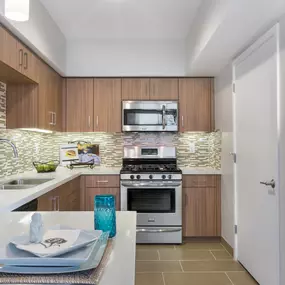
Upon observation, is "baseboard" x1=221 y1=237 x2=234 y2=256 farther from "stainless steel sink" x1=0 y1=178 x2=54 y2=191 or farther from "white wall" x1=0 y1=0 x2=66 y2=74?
"white wall" x1=0 y1=0 x2=66 y2=74

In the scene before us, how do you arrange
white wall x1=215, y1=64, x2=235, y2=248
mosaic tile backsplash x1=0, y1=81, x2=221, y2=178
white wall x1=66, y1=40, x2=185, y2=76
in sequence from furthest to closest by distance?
mosaic tile backsplash x1=0, y1=81, x2=221, y2=178 < white wall x1=66, y1=40, x2=185, y2=76 < white wall x1=215, y1=64, x2=235, y2=248

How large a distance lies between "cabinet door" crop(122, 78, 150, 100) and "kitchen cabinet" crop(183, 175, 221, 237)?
49.0 inches

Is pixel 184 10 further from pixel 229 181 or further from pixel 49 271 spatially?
pixel 49 271

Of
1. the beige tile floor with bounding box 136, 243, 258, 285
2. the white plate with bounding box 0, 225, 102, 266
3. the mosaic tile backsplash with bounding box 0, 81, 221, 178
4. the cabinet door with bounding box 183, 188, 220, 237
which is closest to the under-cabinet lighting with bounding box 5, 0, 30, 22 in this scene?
the white plate with bounding box 0, 225, 102, 266

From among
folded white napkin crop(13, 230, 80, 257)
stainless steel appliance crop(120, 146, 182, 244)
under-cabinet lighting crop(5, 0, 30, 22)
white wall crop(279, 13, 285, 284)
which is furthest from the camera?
stainless steel appliance crop(120, 146, 182, 244)

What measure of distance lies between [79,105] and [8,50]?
1854 mm

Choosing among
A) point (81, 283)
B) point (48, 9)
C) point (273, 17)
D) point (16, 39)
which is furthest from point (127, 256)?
point (48, 9)

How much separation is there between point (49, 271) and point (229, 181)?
3.01 meters

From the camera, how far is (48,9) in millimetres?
3248

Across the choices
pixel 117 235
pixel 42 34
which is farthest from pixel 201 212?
pixel 117 235

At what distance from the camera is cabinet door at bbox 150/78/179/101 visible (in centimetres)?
430

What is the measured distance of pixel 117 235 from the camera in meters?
1.19

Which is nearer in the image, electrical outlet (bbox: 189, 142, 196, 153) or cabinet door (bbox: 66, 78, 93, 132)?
cabinet door (bbox: 66, 78, 93, 132)

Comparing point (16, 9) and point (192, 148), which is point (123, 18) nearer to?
point (16, 9)
